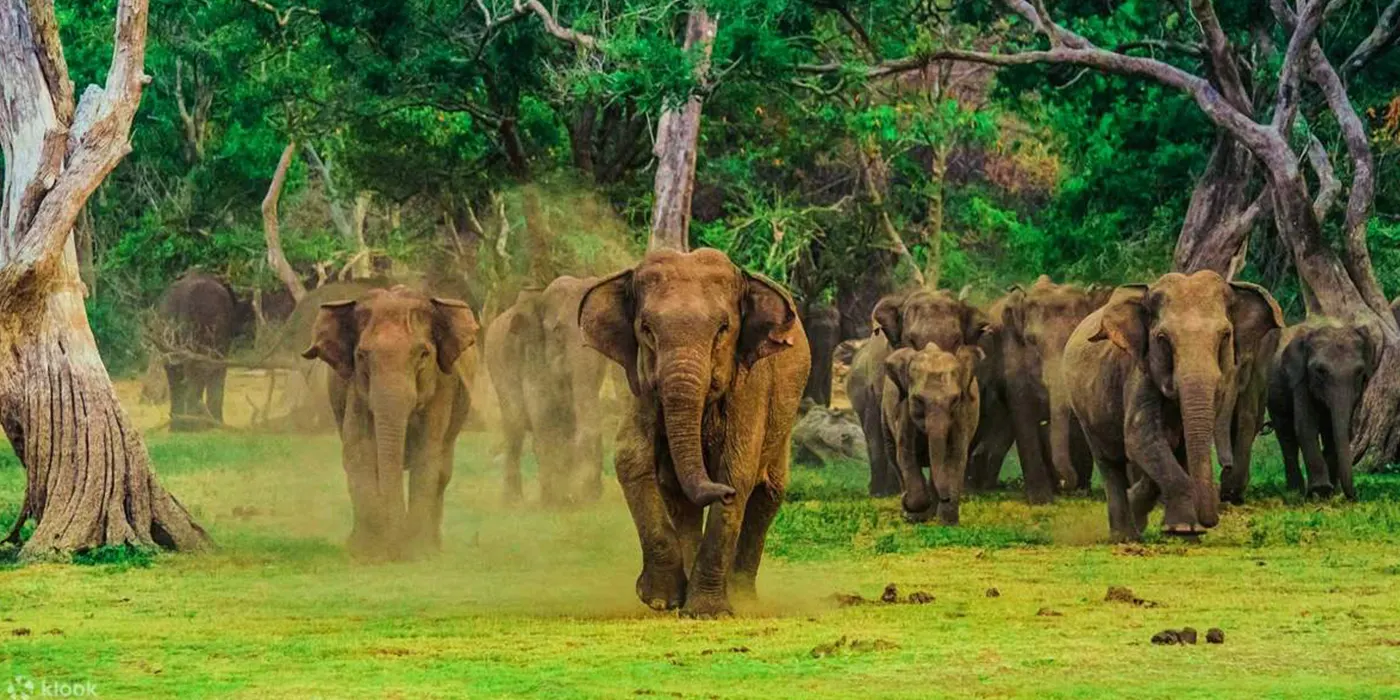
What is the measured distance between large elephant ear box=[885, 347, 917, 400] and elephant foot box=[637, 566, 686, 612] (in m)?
7.65

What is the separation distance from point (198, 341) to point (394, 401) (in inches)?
848

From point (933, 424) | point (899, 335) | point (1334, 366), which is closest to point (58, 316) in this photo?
point (933, 424)

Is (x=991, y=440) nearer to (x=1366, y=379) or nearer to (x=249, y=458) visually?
(x=1366, y=379)

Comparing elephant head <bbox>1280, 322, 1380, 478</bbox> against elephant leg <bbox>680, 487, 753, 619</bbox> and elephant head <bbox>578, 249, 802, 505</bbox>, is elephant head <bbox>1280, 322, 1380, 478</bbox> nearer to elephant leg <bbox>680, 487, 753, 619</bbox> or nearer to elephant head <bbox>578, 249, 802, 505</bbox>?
elephant head <bbox>578, 249, 802, 505</bbox>

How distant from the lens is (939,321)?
73.8ft

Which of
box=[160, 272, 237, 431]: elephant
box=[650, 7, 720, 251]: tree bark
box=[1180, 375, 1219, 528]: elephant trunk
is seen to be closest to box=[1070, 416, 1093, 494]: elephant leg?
box=[1180, 375, 1219, 528]: elephant trunk

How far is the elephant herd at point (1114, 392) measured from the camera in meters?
18.0

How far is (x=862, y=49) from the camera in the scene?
106 feet

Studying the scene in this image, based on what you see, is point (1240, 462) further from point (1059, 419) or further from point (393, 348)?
point (393, 348)

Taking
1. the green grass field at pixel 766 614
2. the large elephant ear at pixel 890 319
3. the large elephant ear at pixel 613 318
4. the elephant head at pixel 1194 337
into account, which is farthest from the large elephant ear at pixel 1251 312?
the large elephant ear at pixel 613 318

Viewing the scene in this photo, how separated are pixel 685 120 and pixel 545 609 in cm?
1700

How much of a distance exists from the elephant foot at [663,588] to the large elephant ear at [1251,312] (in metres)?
6.45

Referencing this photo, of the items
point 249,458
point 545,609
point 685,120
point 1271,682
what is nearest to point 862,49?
point 685,120

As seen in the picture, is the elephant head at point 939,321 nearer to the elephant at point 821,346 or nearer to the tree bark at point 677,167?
the tree bark at point 677,167
